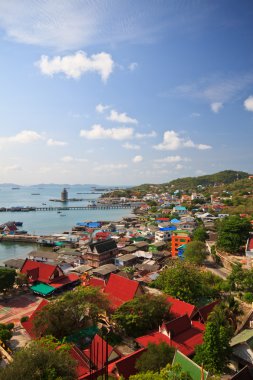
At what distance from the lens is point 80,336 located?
16.9 m

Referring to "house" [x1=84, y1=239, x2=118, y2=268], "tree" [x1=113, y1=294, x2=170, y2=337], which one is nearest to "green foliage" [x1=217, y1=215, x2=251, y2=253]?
"house" [x1=84, y1=239, x2=118, y2=268]

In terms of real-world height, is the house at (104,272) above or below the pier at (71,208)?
below

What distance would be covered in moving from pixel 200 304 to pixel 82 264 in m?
19.5

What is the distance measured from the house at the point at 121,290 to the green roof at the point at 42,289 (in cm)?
607

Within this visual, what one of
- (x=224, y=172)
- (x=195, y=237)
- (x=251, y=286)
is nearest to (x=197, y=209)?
(x=195, y=237)

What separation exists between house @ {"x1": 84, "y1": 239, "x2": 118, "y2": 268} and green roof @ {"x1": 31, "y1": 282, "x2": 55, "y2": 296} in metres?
9.61

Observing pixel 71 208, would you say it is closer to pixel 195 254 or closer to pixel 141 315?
pixel 195 254

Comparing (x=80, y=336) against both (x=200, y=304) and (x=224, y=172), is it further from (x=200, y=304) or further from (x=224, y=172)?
(x=224, y=172)

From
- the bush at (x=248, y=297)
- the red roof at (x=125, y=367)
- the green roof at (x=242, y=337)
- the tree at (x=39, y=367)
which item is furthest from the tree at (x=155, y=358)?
the bush at (x=248, y=297)

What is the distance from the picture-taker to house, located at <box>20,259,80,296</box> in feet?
85.1

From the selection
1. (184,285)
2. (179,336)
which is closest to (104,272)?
(184,285)

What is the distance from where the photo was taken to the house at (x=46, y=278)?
25938 millimetres

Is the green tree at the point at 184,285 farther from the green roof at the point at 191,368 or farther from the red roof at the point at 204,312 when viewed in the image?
the green roof at the point at 191,368

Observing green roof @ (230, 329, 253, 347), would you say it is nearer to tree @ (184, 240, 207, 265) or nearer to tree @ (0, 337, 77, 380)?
tree @ (0, 337, 77, 380)
